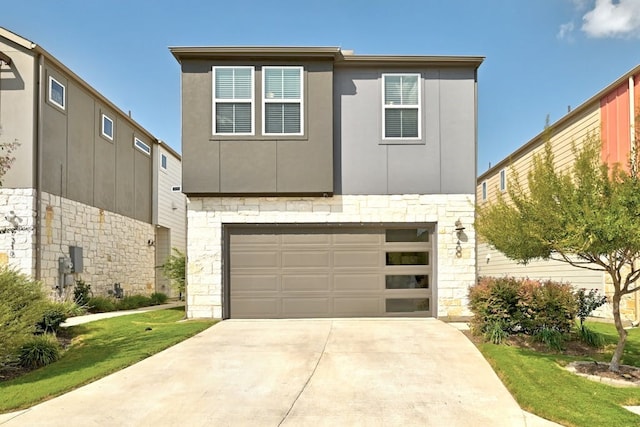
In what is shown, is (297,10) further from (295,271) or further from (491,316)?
(491,316)

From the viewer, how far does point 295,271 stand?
10883 mm

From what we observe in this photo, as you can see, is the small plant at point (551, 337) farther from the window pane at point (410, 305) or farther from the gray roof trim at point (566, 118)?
the gray roof trim at point (566, 118)

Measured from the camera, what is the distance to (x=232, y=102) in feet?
35.0

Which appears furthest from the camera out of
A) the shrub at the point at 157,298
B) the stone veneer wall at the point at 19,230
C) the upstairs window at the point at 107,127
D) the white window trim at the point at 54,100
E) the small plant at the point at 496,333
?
the shrub at the point at 157,298

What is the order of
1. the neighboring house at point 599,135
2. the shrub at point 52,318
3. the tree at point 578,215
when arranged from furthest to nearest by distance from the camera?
the neighboring house at point 599,135 → the shrub at point 52,318 → the tree at point 578,215

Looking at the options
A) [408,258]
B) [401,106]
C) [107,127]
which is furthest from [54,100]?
[408,258]

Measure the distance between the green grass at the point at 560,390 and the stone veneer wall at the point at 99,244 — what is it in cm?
1045

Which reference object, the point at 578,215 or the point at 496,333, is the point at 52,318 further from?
the point at 578,215

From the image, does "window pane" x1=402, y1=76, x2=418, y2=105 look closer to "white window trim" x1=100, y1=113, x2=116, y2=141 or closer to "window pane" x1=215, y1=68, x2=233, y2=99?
"window pane" x1=215, y1=68, x2=233, y2=99

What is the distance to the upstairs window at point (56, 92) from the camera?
12031 millimetres

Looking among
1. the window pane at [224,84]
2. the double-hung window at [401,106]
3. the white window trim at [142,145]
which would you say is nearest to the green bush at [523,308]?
the double-hung window at [401,106]

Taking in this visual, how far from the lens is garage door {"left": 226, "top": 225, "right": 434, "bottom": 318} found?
10875 mm

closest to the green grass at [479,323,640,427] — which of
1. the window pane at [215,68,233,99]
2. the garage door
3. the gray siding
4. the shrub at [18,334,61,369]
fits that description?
the garage door

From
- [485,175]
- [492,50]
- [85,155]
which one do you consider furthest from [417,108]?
[485,175]
